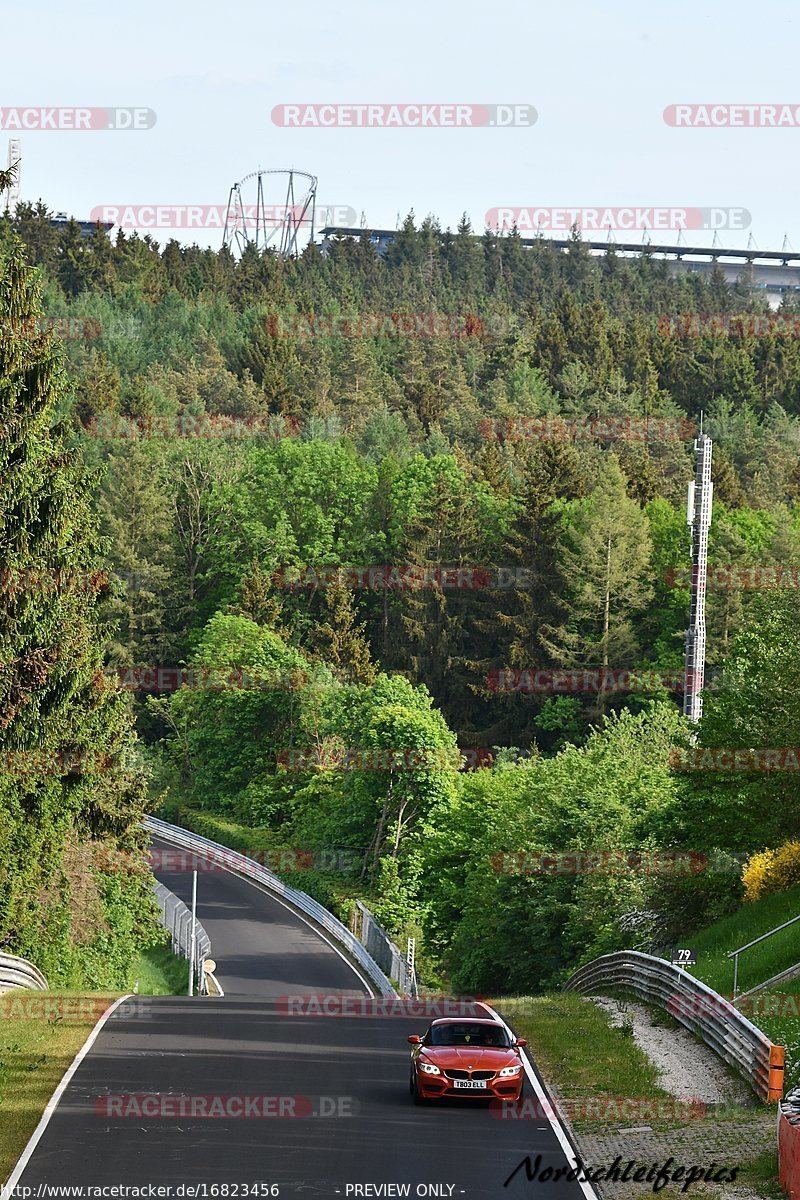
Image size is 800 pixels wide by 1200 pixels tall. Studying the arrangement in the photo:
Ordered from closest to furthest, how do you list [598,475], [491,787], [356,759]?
1. [491,787]
2. [356,759]
3. [598,475]

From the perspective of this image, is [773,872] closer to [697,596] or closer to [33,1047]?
[33,1047]

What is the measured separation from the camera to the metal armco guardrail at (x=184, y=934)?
5362 centimetres

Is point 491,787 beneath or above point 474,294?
beneath

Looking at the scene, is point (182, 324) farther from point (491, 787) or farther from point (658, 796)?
point (658, 796)

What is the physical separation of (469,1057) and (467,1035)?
72 centimetres

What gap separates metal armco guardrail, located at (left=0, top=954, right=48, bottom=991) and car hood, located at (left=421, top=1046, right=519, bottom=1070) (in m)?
11.8

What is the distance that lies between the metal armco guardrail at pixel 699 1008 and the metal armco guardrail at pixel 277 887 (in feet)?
58.2

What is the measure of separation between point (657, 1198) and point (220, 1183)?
427 cm

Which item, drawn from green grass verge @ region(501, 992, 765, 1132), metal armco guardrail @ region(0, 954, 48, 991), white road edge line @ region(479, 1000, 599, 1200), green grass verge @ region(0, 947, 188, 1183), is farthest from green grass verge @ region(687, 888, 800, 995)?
metal armco guardrail @ region(0, 954, 48, 991)

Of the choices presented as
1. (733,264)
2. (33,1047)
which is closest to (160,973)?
(33,1047)

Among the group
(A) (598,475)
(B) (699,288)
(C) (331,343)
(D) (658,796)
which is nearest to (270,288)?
(C) (331,343)

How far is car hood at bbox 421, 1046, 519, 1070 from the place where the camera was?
19875mm

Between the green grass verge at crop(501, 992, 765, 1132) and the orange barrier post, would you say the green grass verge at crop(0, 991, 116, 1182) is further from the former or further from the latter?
the orange barrier post

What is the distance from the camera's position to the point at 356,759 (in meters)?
71.6
